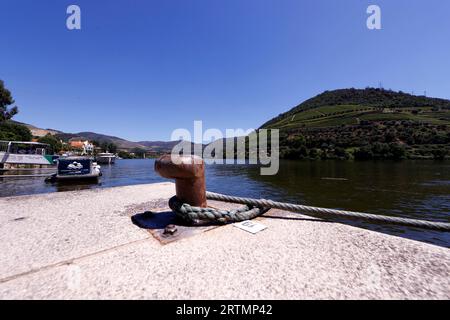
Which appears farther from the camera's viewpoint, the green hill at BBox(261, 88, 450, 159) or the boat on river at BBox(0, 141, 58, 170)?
the green hill at BBox(261, 88, 450, 159)

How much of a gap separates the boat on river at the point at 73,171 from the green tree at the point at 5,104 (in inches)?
1038

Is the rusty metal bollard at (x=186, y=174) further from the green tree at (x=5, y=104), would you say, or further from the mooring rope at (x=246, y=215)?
the green tree at (x=5, y=104)

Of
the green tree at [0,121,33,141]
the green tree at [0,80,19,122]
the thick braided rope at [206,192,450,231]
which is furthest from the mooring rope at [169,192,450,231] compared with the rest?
the green tree at [0,121,33,141]

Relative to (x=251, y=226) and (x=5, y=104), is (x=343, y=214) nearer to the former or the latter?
(x=251, y=226)

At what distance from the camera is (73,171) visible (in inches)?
693

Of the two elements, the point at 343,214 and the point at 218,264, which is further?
the point at 343,214

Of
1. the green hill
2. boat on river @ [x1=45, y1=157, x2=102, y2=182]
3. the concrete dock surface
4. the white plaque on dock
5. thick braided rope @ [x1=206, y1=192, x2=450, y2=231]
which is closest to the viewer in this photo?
the concrete dock surface

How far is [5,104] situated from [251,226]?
160 ft

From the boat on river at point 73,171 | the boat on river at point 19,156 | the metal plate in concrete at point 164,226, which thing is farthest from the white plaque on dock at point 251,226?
the boat on river at point 19,156

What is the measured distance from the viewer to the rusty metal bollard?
8.69 feet

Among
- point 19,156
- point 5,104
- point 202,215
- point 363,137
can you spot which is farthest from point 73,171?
point 363,137

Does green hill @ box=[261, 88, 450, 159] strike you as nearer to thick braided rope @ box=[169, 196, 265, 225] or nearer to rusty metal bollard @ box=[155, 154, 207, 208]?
thick braided rope @ box=[169, 196, 265, 225]

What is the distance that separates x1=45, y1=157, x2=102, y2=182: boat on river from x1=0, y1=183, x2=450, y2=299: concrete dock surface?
59.1 ft
